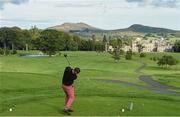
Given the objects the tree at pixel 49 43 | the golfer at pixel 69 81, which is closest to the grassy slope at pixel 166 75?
the golfer at pixel 69 81

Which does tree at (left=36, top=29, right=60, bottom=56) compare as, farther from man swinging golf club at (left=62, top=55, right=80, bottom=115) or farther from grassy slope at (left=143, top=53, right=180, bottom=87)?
man swinging golf club at (left=62, top=55, right=80, bottom=115)

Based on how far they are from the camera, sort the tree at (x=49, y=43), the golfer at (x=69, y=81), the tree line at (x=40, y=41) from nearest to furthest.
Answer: the golfer at (x=69, y=81), the tree at (x=49, y=43), the tree line at (x=40, y=41)

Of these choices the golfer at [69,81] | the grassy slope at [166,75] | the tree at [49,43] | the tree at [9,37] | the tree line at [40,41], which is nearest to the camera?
the golfer at [69,81]

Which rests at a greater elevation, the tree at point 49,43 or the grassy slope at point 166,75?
the tree at point 49,43

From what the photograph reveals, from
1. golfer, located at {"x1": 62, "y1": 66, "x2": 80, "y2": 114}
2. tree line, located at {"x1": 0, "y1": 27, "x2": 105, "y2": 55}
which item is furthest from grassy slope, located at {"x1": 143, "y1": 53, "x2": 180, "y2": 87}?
tree line, located at {"x1": 0, "y1": 27, "x2": 105, "y2": 55}

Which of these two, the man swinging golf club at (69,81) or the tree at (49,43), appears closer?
the man swinging golf club at (69,81)

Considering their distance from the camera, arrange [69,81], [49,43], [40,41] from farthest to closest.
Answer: [40,41], [49,43], [69,81]

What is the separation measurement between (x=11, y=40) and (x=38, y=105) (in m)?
162

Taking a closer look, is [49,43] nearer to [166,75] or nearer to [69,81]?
[166,75]

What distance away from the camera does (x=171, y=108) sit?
58.4 feet

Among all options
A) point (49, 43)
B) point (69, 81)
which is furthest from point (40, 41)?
point (69, 81)

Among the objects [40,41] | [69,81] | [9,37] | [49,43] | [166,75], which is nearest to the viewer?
[69,81]

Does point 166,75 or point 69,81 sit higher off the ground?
point 69,81

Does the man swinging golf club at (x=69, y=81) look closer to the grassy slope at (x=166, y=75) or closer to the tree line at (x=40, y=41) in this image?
the grassy slope at (x=166, y=75)
